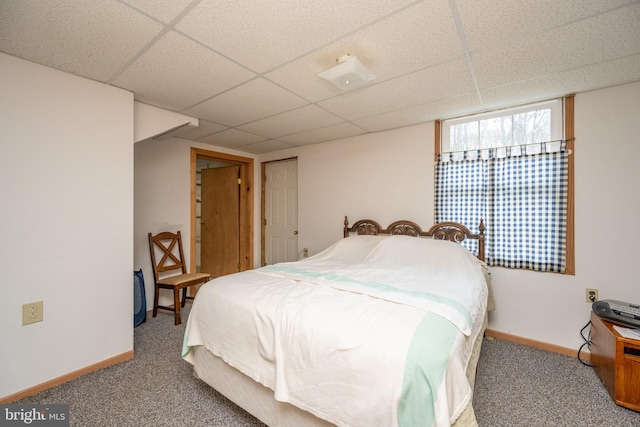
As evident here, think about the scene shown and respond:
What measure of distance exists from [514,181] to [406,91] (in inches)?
52.7

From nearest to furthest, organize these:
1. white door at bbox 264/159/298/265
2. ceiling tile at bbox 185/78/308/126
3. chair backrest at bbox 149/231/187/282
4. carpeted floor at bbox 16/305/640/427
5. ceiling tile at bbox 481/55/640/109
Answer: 1. carpeted floor at bbox 16/305/640/427
2. ceiling tile at bbox 481/55/640/109
3. ceiling tile at bbox 185/78/308/126
4. chair backrest at bbox 149/231/187/282
5. white door at bbox 264/159/298/265

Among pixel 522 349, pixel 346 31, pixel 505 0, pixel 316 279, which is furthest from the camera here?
pixel 522 349

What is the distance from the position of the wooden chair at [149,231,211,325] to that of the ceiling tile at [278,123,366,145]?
198 centimetres

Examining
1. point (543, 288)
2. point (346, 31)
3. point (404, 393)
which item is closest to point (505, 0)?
point (346, 31)

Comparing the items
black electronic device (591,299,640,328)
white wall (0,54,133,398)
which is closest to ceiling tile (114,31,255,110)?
white wall (0,54,133,398)

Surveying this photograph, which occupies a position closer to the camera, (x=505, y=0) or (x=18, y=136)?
(x=505, y=0)

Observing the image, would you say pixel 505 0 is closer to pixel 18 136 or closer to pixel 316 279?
pixel 316 279

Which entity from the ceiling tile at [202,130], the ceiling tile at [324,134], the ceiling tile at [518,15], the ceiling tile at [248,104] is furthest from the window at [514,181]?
the ceiling tile at [202,130]

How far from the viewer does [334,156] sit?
368 centimetres

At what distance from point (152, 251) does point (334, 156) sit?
258cm

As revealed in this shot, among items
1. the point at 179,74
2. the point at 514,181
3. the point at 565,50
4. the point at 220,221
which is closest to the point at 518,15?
the point at 565,50

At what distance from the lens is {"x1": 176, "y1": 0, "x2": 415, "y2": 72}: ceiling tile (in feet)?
4.17

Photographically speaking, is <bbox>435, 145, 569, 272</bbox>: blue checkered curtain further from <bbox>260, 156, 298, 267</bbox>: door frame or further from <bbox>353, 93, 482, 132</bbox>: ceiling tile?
<bbox>260, 156, 298, 267</bbox>: door frame

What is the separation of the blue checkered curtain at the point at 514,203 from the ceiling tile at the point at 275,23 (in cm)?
191
